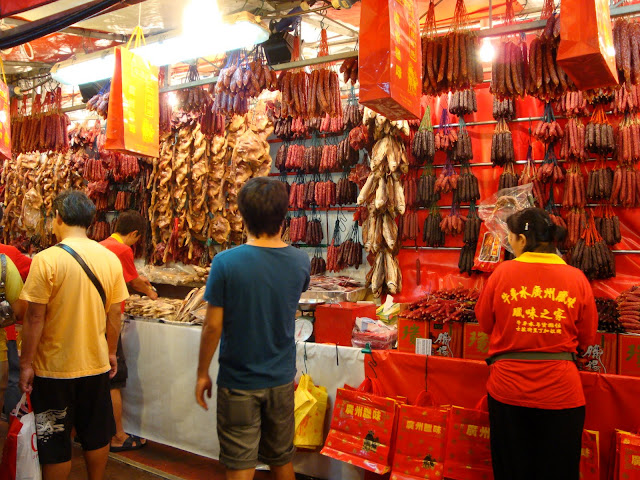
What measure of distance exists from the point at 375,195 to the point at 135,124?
253 centimetres

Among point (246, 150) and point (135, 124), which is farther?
point (246, 150)

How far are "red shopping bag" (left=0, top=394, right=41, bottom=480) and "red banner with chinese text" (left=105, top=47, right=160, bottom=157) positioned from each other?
2.31m

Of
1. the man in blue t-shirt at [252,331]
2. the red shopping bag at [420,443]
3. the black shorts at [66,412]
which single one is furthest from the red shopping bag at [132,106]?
the red shopping bag at [420,443]

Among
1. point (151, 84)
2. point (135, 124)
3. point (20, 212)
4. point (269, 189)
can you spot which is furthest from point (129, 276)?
point (20, 212)

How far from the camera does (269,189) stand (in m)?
2.57

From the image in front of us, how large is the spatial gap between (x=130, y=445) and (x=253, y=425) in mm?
2798

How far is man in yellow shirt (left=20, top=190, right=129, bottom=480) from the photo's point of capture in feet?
10.2

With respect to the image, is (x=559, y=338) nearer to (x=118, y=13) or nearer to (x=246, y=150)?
(x=246, y=150)

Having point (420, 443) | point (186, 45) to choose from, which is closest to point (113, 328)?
point (420, 443)

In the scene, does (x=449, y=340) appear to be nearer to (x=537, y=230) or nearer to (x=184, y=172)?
(x=537, y=230)

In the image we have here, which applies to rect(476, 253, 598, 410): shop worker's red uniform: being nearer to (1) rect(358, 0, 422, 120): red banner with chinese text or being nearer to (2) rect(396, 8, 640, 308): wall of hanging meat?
(1) rect(358, 0, 422, 120): red banner with chinese text

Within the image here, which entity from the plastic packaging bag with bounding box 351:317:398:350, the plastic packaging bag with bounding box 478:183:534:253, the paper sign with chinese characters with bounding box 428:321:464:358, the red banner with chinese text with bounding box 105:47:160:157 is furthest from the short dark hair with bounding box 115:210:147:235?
the plastic packaging bag with bounding box 478:183:534:253

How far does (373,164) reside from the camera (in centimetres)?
563

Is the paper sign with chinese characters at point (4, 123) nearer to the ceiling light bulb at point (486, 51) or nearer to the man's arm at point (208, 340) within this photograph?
the man's arm at point (208, 340)
